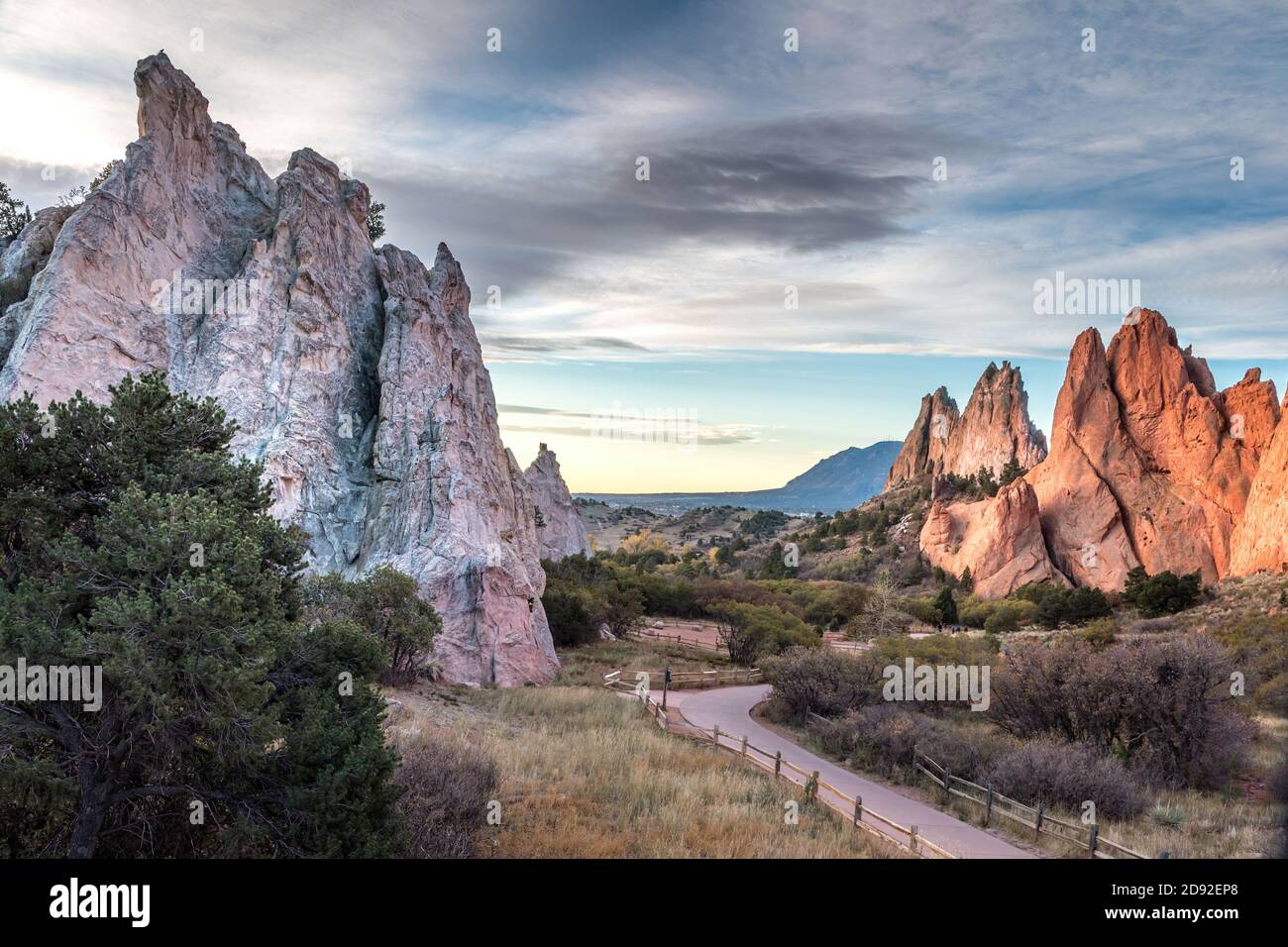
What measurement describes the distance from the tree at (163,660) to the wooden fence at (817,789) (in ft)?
26.4

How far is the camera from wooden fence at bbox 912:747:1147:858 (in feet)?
36.3

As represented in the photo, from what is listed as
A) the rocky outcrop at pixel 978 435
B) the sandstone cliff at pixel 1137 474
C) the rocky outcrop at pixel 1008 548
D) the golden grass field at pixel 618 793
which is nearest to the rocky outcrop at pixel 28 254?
the golden grass field at pixel 618 793

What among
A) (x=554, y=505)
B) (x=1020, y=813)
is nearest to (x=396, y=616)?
(x=1020, y=813)

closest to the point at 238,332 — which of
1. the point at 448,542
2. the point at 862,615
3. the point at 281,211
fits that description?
the point at 281,211

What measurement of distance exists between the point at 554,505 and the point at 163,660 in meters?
61.2

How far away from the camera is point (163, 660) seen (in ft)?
19.3

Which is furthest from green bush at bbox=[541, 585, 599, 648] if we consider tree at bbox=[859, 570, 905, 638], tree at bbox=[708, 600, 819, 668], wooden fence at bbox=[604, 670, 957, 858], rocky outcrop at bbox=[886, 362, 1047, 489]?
rocky outcrop at bbox=[886, 362, 1047, 489]

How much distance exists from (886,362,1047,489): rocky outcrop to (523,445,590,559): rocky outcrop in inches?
2511

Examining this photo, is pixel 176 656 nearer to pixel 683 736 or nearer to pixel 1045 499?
pixel 683 736

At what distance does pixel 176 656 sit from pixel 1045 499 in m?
69.4

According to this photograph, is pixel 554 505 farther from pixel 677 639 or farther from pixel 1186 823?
pixel 1186 823

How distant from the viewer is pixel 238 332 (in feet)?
83.6

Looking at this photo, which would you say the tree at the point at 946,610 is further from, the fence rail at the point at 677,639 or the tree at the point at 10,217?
the tree at the point at 10,217

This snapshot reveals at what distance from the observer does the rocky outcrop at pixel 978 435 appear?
10803cm
